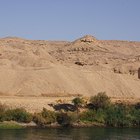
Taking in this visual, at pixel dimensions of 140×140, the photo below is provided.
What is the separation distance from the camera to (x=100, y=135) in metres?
37.6

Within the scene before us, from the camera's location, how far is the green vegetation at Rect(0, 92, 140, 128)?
41.8 m

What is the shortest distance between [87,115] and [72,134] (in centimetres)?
628

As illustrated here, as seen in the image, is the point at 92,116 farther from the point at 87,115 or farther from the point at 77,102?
the point at 77,102

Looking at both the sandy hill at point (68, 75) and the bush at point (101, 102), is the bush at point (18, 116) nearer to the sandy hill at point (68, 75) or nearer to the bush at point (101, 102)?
the bush at point (101, 102)

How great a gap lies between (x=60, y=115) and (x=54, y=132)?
13.6 ft

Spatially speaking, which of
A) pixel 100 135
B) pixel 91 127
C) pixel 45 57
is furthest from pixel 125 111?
pixel 45 57

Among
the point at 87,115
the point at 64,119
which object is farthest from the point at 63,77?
the point at 64,119

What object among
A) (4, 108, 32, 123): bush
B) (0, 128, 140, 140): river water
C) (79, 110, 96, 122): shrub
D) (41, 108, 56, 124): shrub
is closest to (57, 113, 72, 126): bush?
(41, 108, 56, 124): shrub

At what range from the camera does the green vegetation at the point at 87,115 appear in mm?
41781

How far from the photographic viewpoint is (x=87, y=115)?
43.8 metres

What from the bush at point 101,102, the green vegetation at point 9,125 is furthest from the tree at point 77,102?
the green vegetation at point 9,125

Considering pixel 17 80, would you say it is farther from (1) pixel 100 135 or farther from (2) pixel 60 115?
(1) pixel 100 135

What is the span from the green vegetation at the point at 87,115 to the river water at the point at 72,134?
1779 mm

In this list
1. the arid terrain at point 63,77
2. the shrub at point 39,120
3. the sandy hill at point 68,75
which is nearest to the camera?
the shrub at point 39,120
